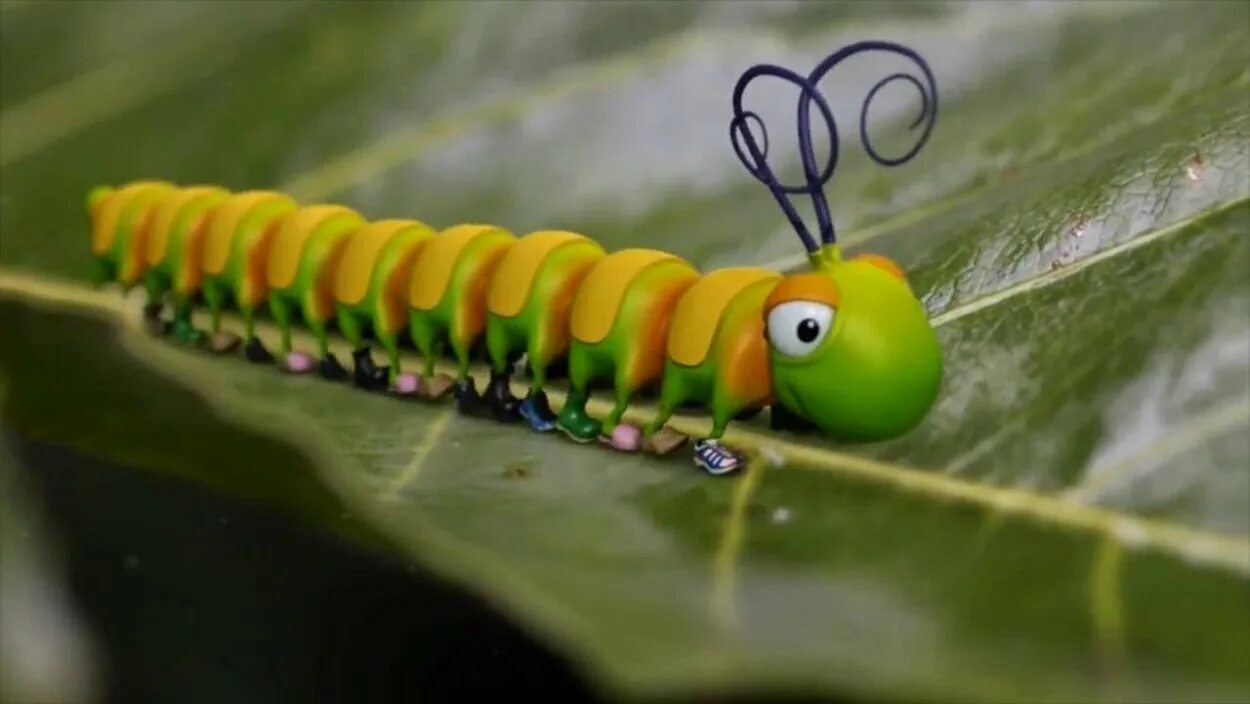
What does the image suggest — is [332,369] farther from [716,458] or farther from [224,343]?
[716,458]

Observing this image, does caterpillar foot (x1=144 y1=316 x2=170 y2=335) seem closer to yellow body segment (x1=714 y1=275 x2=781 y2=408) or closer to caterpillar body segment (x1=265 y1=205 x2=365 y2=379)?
caterpillar body segment (x1=265 y1=205 x2=365 y2=379)

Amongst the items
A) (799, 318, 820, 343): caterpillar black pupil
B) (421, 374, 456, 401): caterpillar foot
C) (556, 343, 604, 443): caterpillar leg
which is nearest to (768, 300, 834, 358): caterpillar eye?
(799, 318, 820, 343): caterpillar black pupil

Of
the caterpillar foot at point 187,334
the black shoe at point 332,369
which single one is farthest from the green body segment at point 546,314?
the caterpillar foot at point 187,334

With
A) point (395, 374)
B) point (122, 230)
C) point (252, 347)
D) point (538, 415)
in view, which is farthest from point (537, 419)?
point (122, 230)

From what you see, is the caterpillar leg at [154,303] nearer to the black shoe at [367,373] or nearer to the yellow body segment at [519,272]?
the black shoe at [367,373]

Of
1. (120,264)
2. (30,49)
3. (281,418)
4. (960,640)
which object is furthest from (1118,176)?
(30,49)

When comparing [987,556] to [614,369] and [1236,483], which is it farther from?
[614,369]
